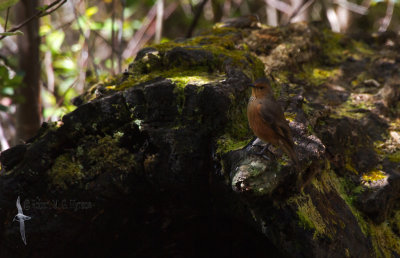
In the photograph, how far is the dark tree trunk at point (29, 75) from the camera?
16.3ft

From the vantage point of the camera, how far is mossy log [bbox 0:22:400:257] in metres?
3.04

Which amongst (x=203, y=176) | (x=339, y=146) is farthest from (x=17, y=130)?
(x=339, y=146)

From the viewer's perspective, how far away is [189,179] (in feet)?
10.9

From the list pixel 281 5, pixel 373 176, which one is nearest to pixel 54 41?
pixel 373 176

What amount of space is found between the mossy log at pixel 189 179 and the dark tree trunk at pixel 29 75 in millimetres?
1802

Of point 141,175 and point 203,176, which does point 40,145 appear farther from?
point 203,176

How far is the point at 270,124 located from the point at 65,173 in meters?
1.78

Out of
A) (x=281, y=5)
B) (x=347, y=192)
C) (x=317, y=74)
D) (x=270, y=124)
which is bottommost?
(x=347, y=192)

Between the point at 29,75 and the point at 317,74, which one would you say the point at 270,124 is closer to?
the point at 317,74

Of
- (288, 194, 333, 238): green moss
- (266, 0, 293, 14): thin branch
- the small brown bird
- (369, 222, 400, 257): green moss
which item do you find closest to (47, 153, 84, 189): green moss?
the small brown bird

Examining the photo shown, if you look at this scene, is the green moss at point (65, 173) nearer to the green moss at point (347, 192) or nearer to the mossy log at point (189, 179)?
the mossy log at point (189, 179)

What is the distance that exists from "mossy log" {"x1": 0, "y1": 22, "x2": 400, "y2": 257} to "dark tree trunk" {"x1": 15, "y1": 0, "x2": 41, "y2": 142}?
1.80 m

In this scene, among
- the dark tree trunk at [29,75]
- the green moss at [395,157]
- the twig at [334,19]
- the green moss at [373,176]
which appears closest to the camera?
the green moss at [373,176]

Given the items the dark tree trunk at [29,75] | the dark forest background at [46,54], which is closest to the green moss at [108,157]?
the dark forest background at [46,54]
